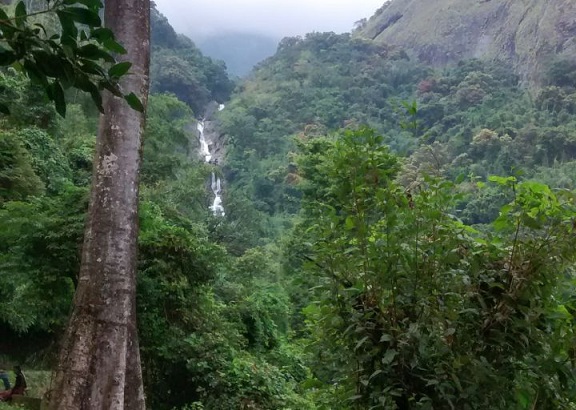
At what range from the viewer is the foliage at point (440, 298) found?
1557 mm

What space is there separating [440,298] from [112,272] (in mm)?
2090

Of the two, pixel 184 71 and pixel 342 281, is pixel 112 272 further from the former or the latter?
pixel 184 71

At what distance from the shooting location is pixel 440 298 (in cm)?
161

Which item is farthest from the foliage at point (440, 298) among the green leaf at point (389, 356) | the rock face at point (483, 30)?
the rock face at point (483, 30)

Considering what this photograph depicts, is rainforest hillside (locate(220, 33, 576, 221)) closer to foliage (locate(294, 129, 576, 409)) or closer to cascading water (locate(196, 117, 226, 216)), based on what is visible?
cascading water (locate(196, 117, 226, 216))

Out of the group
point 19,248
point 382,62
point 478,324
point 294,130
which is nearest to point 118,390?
point 478,324

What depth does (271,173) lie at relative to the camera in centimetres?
3506

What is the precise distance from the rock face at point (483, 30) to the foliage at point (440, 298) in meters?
41.8

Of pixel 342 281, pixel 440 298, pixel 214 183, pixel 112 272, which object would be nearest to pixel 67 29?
pixel 342 281

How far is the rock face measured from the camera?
139 ft

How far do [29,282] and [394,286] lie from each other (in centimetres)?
536

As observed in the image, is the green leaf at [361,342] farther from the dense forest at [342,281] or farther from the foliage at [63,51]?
the foliage at [63,51]

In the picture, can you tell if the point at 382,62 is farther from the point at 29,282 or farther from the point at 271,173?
the point at 29,282

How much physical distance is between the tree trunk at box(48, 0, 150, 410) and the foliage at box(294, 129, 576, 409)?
67.8 inches
